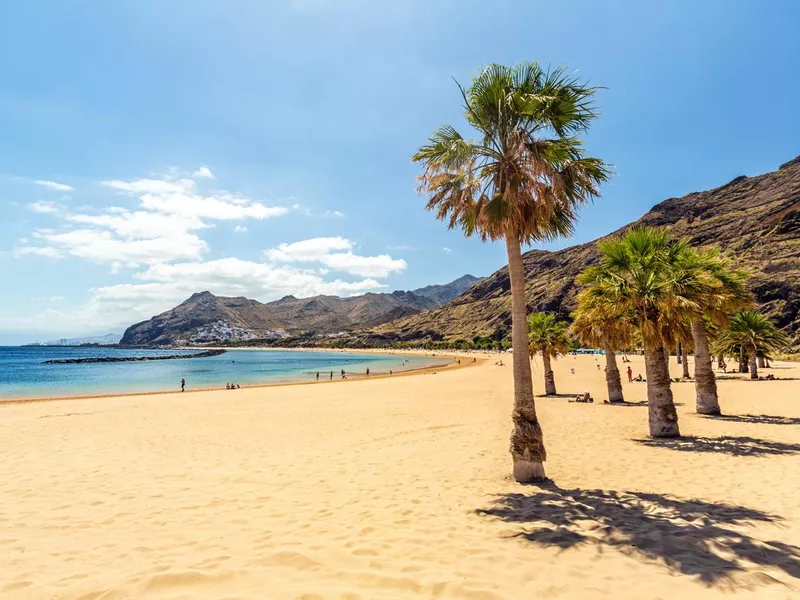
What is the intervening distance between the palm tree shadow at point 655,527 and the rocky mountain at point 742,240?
2598cm

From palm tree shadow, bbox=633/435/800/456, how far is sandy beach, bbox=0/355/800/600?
3.9 inches

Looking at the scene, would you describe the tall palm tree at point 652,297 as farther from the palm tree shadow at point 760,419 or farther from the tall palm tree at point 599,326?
the palm tree shadow at point 760,419

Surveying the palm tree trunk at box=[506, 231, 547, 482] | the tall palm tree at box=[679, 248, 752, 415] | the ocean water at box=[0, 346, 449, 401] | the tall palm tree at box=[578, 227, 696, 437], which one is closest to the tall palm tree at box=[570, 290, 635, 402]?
the tall palm tree at box=[578, 227, 696, 437]

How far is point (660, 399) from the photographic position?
13398 mm

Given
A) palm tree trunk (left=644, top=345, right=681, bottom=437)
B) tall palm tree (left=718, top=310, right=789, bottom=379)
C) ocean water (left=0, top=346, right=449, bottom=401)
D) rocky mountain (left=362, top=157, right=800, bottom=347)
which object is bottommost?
ocean water (left=0, top=346, right=449, bottom=401)

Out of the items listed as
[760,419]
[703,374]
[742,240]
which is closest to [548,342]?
[703,374]

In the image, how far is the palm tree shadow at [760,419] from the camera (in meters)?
15.0

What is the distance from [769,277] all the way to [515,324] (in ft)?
317

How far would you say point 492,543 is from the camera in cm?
585

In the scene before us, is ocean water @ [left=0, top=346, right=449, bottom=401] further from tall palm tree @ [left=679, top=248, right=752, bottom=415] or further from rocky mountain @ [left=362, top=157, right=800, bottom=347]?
tall palm tree @ [left=679, top=248, right=752, bottom=415]

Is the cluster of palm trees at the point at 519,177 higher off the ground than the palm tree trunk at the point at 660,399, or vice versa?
the cluster of palm trees at the point at 519,177

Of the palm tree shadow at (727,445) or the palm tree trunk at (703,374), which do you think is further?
the palm tree trunk at (703,374)

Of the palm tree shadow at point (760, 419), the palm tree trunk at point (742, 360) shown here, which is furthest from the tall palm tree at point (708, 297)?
the palm tree trunk at point (742, 360)

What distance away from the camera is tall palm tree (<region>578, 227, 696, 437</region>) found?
12648mm
